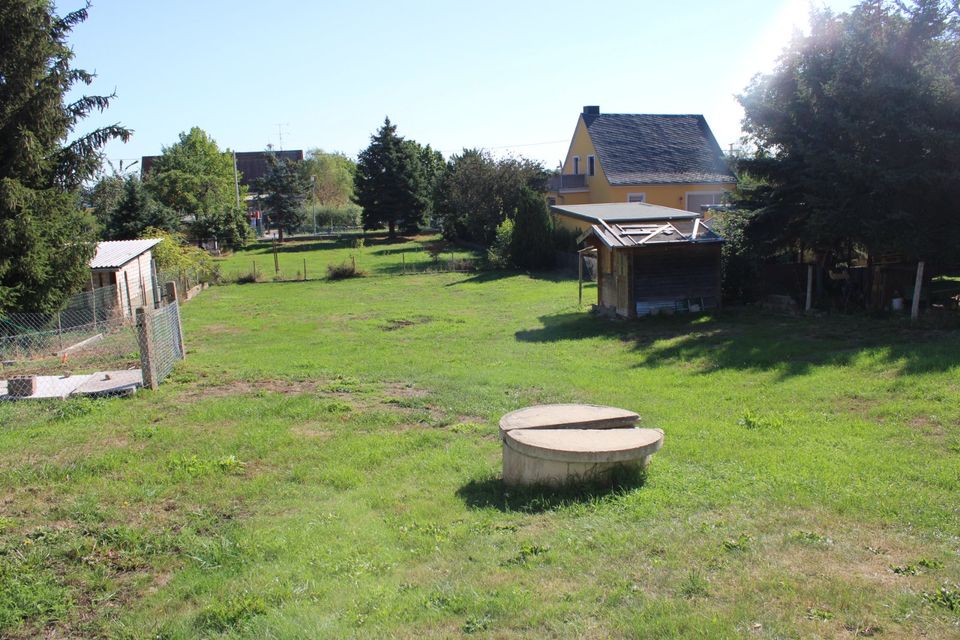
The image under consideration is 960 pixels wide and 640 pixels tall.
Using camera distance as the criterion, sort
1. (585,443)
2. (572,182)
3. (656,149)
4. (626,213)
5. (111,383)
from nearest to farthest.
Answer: (585,443), (111,383), (626,213), (656,149), (572,182)

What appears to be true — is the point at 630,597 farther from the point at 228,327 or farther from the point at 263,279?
the point at 263,279

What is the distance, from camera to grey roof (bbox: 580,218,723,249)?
58.6 feet

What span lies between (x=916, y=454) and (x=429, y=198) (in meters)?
52.1

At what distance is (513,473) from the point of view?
21.4ft

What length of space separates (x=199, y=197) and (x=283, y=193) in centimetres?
700

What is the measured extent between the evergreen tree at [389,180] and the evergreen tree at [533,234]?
22.7 meters

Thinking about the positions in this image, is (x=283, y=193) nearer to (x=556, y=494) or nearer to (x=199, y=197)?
(x=199, y=197)

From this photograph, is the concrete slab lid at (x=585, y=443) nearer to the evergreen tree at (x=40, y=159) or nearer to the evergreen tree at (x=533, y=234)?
the evergreen tree at (x=40, y=159)

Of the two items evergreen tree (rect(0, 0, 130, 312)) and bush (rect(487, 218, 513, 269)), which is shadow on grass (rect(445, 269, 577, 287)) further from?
evergreen tree (rect(0, 0, 130, 312))

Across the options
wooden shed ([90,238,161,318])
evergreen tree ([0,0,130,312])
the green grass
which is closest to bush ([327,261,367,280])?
the green grass

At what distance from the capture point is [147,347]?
11.7 m

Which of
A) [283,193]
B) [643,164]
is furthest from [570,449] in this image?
[283,193]

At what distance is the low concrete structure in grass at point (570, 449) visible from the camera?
6121mm

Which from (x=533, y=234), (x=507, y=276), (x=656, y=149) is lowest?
(x=507, y=276)
